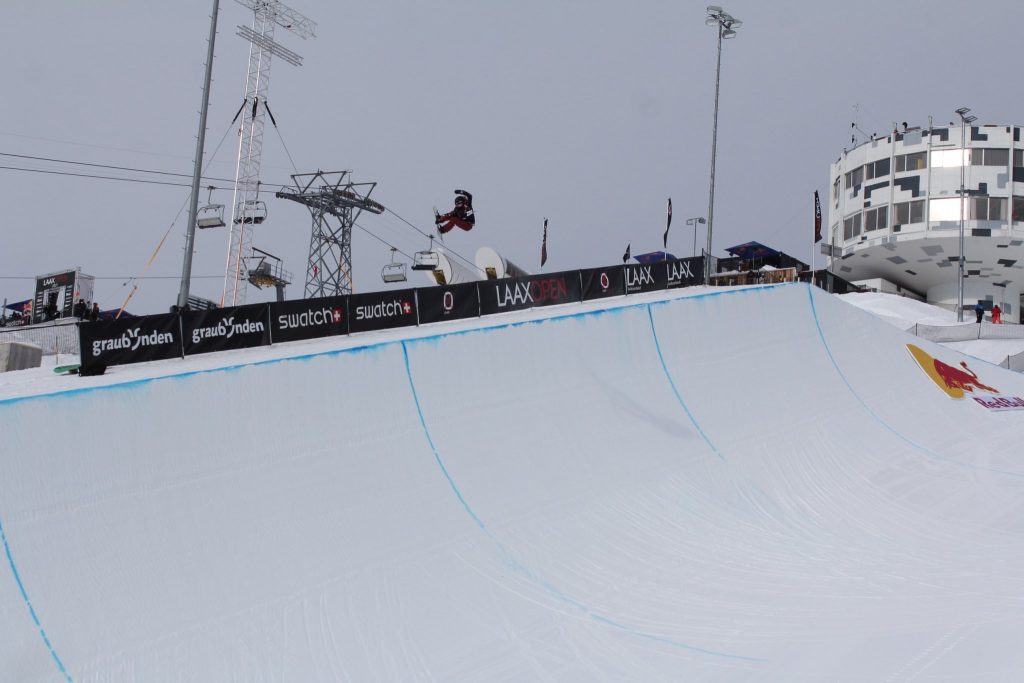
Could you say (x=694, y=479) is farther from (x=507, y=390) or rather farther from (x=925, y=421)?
(x=925, y=421)

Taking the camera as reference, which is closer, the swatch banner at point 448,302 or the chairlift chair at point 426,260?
the swatch banner at point 448,302

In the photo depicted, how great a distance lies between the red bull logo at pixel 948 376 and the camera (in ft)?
53.8

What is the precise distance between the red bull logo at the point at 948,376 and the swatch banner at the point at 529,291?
8280 mm

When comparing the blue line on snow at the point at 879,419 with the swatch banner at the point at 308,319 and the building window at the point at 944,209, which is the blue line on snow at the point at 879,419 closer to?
the swatch banner at the point at 308,319

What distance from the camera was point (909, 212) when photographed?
52.0 meters

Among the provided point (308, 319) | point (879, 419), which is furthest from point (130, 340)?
point (879, 419)

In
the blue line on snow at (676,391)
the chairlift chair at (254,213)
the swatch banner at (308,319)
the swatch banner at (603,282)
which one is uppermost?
the chairlift chair at (254,213)

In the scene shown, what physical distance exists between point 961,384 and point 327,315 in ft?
47.3

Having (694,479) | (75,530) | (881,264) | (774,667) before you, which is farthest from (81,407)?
(881,264)

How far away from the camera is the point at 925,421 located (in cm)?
1445

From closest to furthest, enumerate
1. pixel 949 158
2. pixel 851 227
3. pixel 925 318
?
pixel 925 318 → pixel 949 158 → pixel 851 227

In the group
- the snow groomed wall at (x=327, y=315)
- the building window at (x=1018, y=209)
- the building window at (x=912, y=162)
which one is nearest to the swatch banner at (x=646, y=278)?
the snow groomed wall at (x=327, y=315)

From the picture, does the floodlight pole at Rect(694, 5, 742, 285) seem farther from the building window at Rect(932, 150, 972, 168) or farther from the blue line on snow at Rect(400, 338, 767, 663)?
the building window at Rect(932, 150, 972, 168)

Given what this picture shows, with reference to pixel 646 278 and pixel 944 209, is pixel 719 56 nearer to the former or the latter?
pixel 646 278
